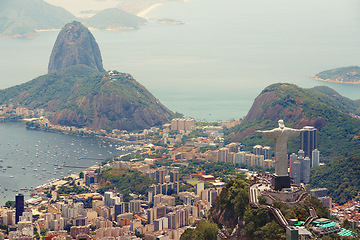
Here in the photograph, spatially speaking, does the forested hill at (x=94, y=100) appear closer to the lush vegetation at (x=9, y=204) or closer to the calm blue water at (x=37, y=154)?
the calm blue water at (x=37, y=154)

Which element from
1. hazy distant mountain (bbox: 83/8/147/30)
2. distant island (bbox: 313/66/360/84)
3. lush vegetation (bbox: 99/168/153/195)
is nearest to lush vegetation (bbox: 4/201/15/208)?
lush vegetation (bbox: 99/168/153/195)

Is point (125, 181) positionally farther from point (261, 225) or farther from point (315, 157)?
point (261, 225)

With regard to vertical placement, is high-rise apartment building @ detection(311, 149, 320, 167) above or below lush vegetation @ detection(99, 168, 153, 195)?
above

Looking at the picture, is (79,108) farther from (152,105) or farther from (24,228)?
(24,228)

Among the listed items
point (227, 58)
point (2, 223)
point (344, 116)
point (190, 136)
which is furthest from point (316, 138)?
point (227, 58)

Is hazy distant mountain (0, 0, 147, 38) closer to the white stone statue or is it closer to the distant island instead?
the distant island

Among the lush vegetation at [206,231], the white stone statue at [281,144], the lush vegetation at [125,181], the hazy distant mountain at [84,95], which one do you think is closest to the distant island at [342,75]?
the hazy distant mountain at [84,95]
